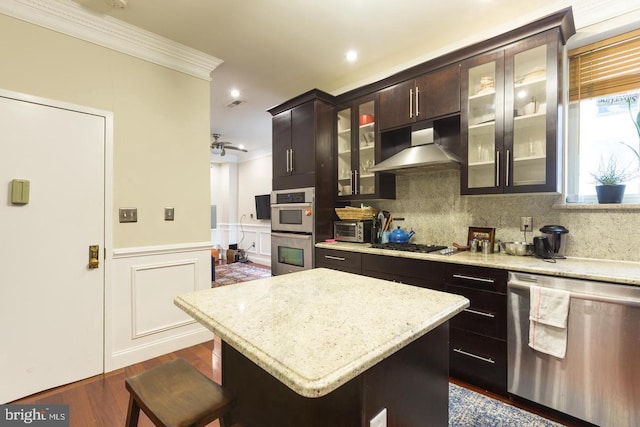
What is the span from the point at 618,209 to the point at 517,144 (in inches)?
31.1

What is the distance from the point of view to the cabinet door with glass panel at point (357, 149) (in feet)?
10.4

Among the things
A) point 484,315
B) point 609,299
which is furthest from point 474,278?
point 609,299

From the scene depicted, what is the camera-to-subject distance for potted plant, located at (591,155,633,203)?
2018mm

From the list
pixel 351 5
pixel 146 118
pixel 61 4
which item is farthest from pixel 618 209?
pixel 61 4

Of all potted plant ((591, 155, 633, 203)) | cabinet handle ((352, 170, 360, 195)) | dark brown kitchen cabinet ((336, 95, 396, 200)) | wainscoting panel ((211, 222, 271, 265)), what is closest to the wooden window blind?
potted plant ((591, 155, 633, 203))

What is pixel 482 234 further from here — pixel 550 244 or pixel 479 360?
pixel 479 360

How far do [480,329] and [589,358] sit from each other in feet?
1.86

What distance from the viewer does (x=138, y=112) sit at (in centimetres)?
248

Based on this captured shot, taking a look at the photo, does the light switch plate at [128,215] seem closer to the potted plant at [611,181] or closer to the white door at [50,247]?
the white door at [50,247]

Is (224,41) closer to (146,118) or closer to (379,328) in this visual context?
(146,118)

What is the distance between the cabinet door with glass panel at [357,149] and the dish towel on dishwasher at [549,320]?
173 centimetres

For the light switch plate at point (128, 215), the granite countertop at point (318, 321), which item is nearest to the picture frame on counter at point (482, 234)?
the granite countertop at point (318, 321)

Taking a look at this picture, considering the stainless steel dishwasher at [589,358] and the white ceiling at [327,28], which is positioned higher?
the white ceiling at [327,28]

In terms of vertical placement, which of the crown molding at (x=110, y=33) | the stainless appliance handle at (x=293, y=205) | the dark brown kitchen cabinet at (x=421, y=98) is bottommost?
the stainless appliance handle at (x=293, y=205)
